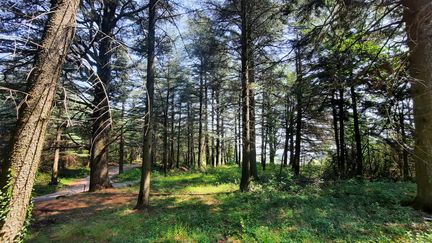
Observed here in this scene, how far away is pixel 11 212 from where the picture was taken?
227 centimetres

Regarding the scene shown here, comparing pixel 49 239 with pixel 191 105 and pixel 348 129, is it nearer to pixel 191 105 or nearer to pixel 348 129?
pixel 348 129

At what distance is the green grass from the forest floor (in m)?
2.56

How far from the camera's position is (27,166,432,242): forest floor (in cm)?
476

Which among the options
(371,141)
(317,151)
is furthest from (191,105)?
(371,141)

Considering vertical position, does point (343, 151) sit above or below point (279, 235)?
above

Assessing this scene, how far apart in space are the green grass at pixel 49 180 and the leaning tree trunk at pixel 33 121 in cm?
683

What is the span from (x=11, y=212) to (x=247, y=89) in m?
7.46

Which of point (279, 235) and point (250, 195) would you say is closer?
point (279, 235)

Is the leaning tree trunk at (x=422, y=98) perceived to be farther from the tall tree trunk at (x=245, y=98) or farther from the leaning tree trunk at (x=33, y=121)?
A: the leaning tree trunk at (x=33, y=121)

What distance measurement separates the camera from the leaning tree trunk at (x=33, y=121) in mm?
2297

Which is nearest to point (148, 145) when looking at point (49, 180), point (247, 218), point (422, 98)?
point (247, 218)

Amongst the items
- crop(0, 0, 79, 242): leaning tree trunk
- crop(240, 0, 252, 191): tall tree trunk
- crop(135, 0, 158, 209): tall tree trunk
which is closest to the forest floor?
crop(135, 0, 158, 209): tall tree trunk

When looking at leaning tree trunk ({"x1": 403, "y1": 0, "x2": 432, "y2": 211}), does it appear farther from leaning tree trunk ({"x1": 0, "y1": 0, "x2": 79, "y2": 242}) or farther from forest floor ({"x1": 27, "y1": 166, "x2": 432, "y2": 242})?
leaning tree trunk ({"x1": 0, "y1": 0, "x2": 79, "y2": 242})

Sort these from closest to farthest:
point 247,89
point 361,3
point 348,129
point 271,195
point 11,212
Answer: point 11,212
point 361,3
point 271,195
point 247,89
point 348,129
